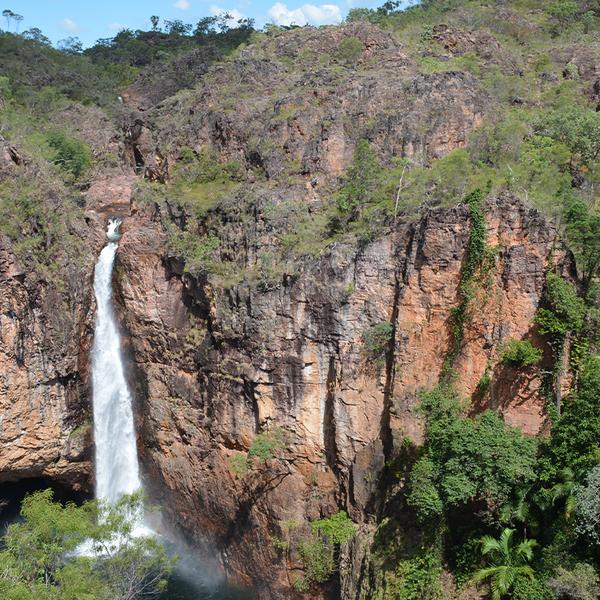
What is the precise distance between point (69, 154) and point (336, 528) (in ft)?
70.8

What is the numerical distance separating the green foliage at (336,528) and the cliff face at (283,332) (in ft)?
1.08

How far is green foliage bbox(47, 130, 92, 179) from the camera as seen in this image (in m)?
28.8

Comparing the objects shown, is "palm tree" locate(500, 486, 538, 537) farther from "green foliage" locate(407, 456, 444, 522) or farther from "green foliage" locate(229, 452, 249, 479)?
"green foliage" locate(229, 452, 249, 479)

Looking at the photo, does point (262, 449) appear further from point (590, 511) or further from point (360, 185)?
point (590, 511)

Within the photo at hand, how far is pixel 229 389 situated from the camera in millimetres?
20609

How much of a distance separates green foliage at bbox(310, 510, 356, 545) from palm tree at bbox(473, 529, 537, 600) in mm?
4836

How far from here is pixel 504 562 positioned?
1427 centimetres

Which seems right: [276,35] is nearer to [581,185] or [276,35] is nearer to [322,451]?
[581,185]

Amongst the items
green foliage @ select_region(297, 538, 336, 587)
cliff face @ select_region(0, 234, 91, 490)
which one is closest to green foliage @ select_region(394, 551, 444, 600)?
green foliage @ select_region(297, 538, 336, 587)

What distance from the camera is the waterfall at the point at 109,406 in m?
23.3

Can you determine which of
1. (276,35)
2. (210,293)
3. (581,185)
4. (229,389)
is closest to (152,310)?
(210,293)

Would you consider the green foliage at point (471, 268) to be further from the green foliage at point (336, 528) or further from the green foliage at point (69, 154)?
the green foliage at point (69, 154)

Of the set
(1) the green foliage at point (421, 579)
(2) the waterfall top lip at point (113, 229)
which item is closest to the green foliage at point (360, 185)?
(2) the waterfall top lip at point (113, 229)

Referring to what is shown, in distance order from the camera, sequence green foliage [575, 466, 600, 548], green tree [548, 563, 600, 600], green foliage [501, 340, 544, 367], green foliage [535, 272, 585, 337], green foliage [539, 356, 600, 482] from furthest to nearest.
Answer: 1. green foliage [501, 340, 544, 367]
2. green foliage [535, 272, 585, 337]
3. green foliage [539, 356, 600, 482]
4. green foliage [575, 466, 600, 548]
5. green tree [548, 563, 600, 600]
